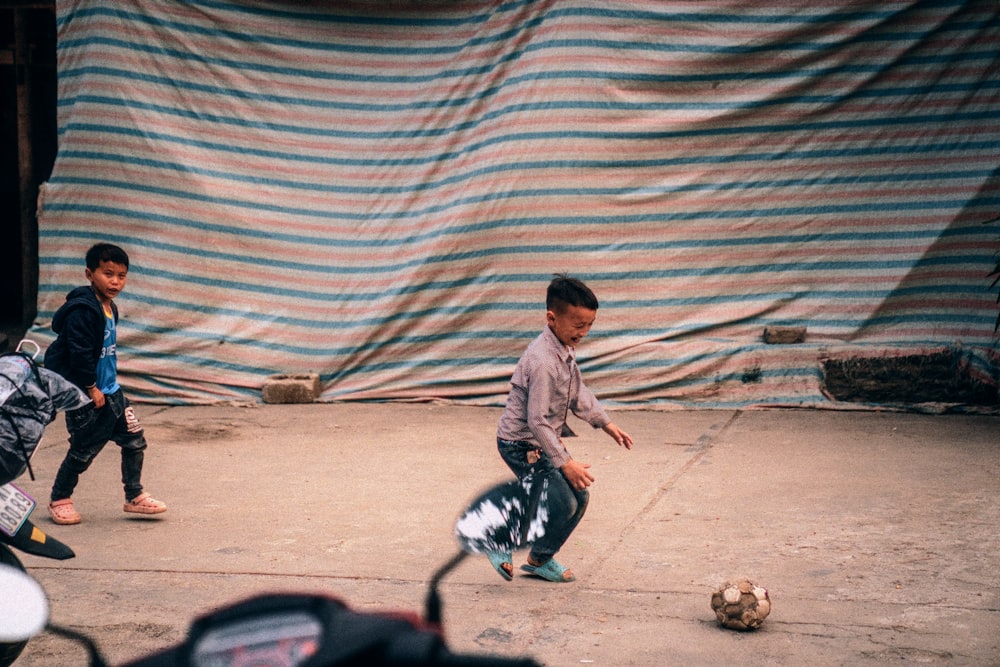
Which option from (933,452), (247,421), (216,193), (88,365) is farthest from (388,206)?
(933,452)

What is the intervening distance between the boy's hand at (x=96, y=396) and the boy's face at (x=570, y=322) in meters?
2.17

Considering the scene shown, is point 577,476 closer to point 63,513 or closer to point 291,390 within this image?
point 63,513

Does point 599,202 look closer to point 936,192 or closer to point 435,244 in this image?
point 435,244

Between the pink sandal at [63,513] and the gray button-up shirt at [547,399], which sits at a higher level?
the gray button-up shirt at [547,399]

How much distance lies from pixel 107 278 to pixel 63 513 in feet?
3.72

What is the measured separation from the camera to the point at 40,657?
3809 millimetres

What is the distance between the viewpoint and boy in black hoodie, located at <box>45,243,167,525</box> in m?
5.19

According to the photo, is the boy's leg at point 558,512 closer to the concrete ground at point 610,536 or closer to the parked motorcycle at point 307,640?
the concrete ground at point 610,536

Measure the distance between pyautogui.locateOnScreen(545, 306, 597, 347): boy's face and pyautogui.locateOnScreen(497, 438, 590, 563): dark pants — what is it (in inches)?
18.4

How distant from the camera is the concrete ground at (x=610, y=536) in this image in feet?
12.8

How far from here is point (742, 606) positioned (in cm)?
385

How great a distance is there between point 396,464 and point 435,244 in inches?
80.2

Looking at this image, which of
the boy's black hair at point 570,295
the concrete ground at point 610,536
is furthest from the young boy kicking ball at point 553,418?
the concrete ground at point 610,536

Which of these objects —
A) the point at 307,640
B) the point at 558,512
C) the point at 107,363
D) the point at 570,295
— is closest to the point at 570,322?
Answer: the point at 570,295
